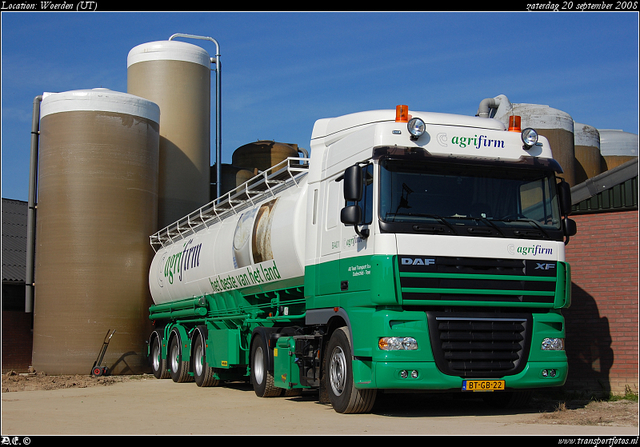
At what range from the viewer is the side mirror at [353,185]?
9.95 meters

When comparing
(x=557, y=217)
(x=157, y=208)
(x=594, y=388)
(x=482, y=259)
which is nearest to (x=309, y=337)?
(x=482, y=259)

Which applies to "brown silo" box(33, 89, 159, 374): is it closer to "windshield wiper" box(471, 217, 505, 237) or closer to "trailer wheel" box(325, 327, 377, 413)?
"trailer wheel" box(325, 327, 377, 413)

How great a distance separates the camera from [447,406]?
471 inches

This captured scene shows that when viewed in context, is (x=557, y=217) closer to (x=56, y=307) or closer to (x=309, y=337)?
(x=309, y=337)

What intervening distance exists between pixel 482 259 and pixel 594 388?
4.82m

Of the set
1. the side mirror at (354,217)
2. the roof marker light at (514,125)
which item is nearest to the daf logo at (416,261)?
the side mirror at (354,217)

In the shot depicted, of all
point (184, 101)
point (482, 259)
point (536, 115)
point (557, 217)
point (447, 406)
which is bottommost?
point (447, 406)

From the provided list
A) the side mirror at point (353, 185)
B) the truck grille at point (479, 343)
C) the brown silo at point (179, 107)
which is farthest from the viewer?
the brown silo at point (179, 107)

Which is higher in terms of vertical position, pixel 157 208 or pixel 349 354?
pixel 157 208

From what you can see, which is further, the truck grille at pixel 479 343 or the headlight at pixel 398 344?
the truck grille at pixel 479 343

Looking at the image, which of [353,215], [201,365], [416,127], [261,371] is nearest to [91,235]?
[201,365]

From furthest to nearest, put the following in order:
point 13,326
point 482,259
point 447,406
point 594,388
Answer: point 13,326 → point 594,388 → point 447,406 → point 482,259

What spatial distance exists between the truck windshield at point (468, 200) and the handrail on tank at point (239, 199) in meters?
3.18

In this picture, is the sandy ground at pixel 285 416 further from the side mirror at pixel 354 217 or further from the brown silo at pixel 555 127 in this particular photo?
the brown silo at pixel 555 127
